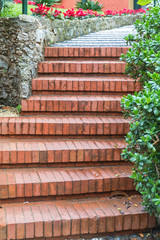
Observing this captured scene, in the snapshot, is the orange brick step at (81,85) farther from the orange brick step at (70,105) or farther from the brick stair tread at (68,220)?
the brick stair tread at (68,220)

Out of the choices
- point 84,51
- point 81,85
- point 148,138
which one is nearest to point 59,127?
point 81,85

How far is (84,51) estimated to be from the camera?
5.46 meters

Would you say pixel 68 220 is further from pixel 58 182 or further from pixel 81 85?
Answer: pixel 81 85

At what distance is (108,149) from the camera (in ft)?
13.0

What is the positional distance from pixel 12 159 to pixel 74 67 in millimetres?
1899

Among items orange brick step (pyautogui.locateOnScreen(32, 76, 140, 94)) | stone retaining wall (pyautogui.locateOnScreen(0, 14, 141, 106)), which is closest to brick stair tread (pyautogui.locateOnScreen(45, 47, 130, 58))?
stone retaining wall (pyautogui.locateOnScreen(0, 14, 141, 106))

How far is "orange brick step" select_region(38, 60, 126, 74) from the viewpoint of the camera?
5074mm

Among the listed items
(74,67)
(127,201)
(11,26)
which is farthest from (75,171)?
(11,26)

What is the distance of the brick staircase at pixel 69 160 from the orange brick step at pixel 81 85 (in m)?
0.01

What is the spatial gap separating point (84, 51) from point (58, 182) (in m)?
2.59

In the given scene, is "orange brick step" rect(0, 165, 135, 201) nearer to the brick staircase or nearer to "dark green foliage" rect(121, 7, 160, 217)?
the brick staircase

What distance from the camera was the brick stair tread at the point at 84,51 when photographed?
17.7ft

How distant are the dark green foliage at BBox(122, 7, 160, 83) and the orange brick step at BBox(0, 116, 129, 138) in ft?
2.40

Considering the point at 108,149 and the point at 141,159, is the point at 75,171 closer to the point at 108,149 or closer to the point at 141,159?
the point at 108,149
